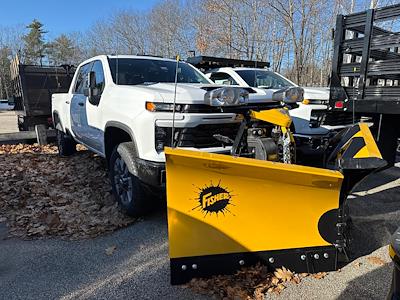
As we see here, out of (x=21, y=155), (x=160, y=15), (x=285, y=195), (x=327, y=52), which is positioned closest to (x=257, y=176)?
(x=285, y=195)

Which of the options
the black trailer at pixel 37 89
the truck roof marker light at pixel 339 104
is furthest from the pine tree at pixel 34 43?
the truck roof marker light at pixel 339 104

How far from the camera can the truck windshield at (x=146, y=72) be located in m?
4.75

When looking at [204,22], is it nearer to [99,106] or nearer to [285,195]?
[99,106]

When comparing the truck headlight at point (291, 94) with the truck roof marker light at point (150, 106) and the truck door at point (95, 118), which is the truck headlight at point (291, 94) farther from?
the truck door at point (95, 118)

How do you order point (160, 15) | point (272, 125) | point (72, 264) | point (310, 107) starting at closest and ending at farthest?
point (72, 264), point (272, 125), point (310, 107), point (160, 15)

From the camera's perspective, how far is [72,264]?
331 centimetres

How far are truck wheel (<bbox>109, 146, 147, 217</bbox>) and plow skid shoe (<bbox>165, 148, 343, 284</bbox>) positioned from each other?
43.7 inches

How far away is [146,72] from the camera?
4938 millimetres

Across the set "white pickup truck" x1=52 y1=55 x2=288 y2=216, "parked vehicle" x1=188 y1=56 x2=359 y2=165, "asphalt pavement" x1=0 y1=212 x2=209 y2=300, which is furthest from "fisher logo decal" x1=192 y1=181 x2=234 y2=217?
"parked vehicle" x1=188 y1=56 x2=359 y2=165

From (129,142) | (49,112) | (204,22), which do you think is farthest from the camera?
(204,22)

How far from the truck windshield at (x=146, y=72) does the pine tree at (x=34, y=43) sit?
167ft

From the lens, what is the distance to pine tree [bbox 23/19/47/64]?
50.6 meters

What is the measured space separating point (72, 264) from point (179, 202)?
52.5 inches

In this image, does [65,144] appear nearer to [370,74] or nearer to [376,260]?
[370,74]
